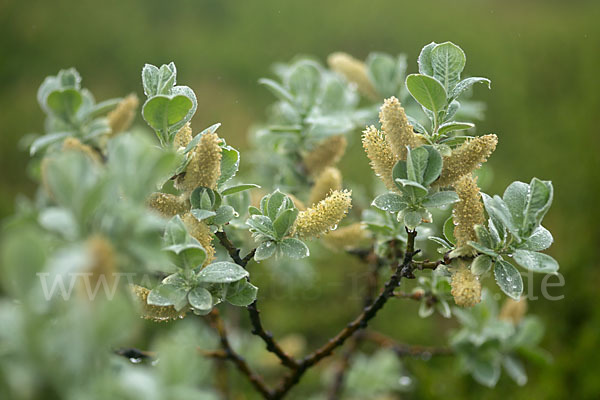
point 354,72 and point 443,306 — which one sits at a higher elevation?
point 354,72

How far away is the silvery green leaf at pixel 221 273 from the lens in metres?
0.50

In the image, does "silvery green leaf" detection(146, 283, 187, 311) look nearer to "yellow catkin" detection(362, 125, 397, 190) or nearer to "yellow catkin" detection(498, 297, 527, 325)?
"yellow catkin" detection(362, 125, 397, 190)

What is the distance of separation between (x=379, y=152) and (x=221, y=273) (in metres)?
0.19

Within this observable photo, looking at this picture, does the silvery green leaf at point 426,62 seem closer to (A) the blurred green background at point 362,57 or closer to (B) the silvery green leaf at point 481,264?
(B) the silvery green leaf at point 481,264

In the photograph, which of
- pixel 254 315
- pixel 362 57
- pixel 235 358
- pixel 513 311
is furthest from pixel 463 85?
pixel 362 57

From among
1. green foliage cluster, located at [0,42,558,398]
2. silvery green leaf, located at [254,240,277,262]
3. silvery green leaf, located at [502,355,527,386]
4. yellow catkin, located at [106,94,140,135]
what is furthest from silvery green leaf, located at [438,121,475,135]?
silvery green leaf, located at [502,355,527,386]

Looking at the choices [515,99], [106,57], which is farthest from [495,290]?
[106,57]

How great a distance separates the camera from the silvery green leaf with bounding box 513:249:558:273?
0.47 m

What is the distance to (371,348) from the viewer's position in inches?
66.1

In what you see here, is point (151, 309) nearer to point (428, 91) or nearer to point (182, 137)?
point (182, 137)

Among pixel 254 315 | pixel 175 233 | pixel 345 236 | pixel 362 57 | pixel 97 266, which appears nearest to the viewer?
pixel 97 266

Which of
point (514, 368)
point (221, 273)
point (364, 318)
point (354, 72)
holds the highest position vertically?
point (354, 72)

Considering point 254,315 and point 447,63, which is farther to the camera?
point 254,315

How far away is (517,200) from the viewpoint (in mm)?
501
